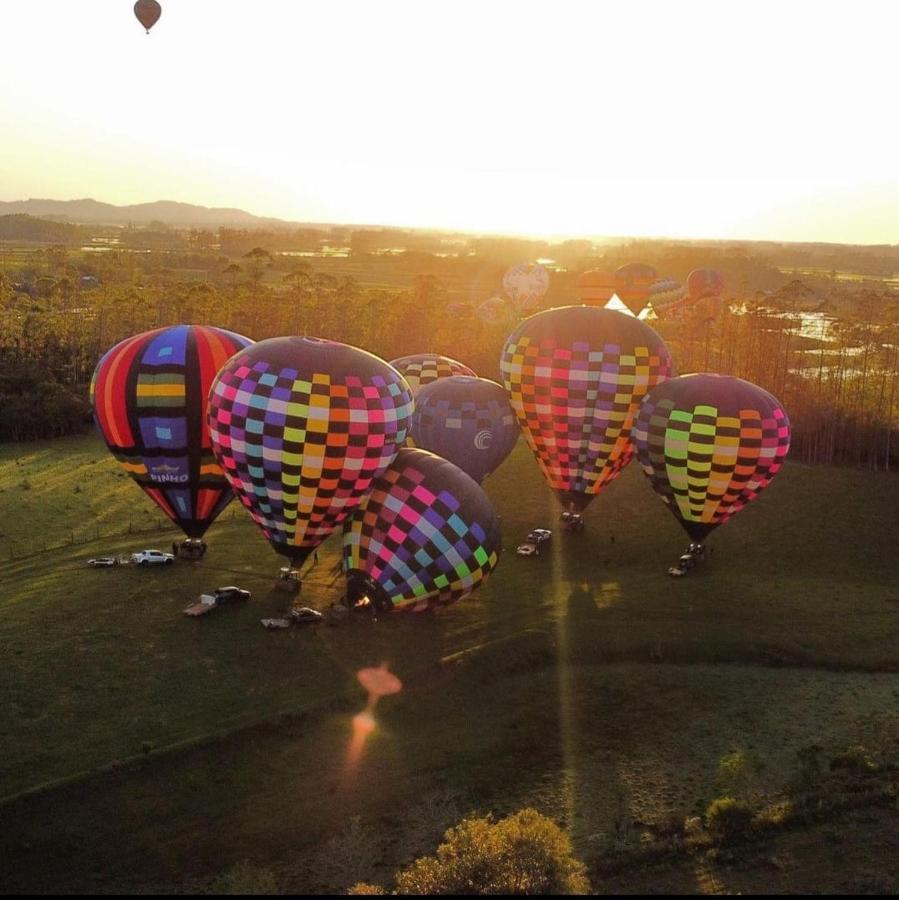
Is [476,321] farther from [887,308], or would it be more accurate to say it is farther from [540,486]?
[540,486]

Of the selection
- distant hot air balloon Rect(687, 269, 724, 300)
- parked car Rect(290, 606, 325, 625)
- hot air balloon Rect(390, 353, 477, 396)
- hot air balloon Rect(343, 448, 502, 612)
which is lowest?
parked car Rect(290, 606, 325, 625)

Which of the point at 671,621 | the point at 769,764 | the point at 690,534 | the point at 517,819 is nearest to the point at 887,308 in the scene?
the point at 690,534

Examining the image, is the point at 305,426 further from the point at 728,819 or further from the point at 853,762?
the point at 853,762

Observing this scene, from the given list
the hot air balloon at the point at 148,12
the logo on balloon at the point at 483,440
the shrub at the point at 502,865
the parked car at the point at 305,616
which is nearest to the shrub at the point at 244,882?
the shrub at the point at 502,865

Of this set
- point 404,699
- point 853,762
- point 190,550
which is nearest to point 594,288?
point 190,550

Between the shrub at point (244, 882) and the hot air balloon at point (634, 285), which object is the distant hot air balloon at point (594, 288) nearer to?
the hot air balloon at point (634, 285)

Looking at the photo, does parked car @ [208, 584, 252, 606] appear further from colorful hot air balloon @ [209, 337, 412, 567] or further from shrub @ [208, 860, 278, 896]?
shrub @ [208, 860, 278, 896]

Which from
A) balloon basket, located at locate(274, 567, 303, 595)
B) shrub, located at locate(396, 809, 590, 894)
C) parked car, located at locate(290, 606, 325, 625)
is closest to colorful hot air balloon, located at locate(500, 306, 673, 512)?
balloon basket, located at locate(274, 567, 303, 595)
